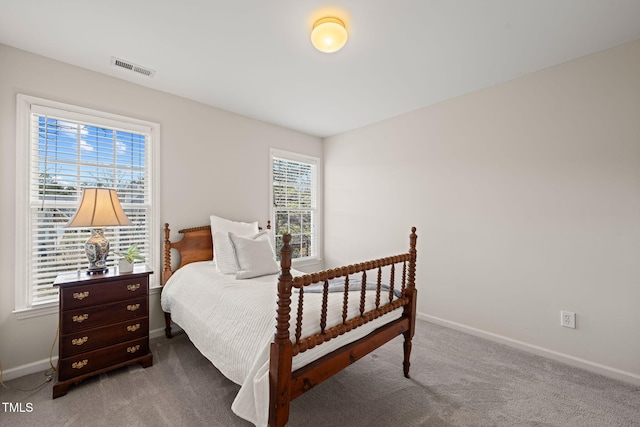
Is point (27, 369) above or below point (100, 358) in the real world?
below

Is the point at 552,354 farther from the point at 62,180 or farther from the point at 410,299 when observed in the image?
the point at 62,180

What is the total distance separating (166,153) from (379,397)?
297 centimetres

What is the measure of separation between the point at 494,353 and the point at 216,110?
12.8 ft

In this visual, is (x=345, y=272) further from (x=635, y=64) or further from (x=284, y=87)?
(x=635, y=64)

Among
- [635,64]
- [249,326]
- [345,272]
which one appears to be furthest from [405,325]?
[635,64]

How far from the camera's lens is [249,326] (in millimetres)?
1613

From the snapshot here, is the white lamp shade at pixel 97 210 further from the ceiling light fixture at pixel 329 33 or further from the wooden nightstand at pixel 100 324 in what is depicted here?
the ceiling light fixture at pixel 329 33

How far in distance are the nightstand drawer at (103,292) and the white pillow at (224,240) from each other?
628 millimetres

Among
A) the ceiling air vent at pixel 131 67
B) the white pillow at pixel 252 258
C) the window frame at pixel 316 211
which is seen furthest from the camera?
the window frame at pixel 316 211

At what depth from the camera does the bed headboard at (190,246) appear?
2.83 meters

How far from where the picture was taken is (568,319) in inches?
92.7

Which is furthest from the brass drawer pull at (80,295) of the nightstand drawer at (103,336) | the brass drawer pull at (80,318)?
the nightstand drawer at (103,336)

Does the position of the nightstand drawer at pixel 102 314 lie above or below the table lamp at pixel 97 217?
below

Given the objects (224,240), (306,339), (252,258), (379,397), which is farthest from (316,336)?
(224,240)
